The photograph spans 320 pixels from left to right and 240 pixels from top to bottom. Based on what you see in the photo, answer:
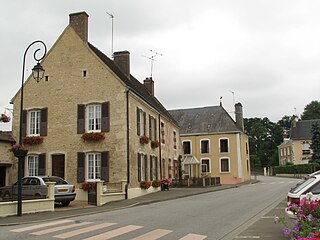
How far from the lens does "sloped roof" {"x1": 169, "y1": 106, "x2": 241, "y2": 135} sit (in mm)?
48594

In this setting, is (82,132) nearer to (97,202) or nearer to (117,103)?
(117,103)

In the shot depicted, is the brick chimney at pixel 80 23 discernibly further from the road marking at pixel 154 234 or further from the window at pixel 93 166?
the road marking at pixel 154 234

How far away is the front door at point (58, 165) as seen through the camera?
23.7 m

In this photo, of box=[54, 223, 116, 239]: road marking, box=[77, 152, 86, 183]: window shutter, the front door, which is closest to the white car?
box=[54, 223, 116, 239]: road marking

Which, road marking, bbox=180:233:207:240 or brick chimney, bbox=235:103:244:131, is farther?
brick chimney, bbox=235:103:244:131

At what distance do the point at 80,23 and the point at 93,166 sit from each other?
9.13 m

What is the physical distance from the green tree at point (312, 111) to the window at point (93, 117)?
253 ft

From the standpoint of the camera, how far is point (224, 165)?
47281 millimetres

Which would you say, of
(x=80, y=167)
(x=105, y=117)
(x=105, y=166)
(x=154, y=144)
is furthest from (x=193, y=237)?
(x=154, y=144)

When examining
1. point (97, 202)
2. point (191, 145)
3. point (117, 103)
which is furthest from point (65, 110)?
point (191, 145)

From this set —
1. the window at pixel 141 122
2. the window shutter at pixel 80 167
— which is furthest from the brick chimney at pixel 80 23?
the window shutter at pixel 80 167

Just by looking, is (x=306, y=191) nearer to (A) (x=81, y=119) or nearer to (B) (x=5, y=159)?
(A) (x=81, y=119)

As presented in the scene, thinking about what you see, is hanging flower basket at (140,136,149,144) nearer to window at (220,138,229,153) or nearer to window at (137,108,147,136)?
window at (137,108,147,136)

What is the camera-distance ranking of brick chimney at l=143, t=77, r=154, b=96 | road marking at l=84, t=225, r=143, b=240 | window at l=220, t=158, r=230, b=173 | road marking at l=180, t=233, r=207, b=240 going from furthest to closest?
window at l=220, t=158, r=230, b=173
brick chimney at l=143, t=77, r=154, b=96
road marking at l=84, t=225, r=143, b=240
road marking at l=180, t=233, r=207, b=240
